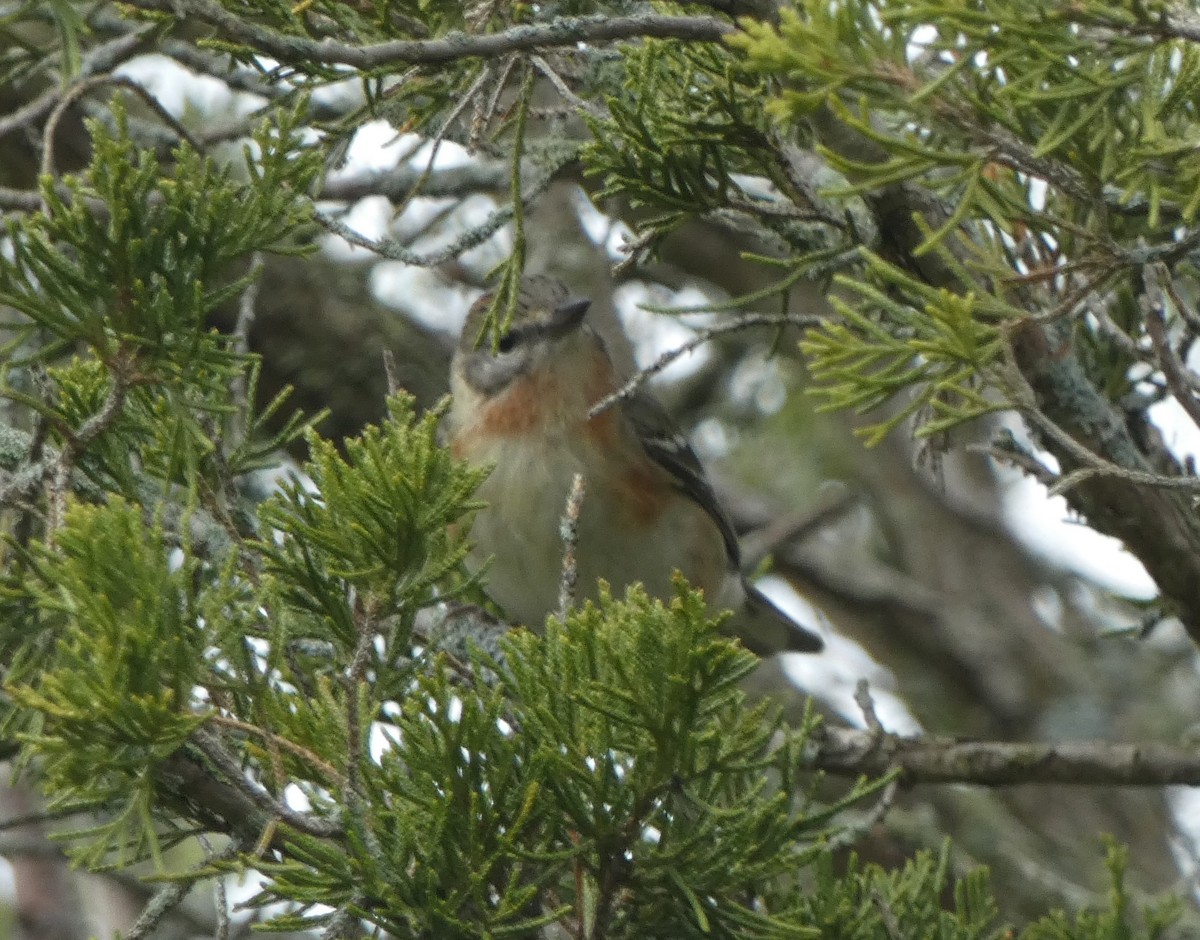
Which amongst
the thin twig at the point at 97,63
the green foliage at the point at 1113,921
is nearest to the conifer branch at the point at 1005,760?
the green foliage at the point at 1113,921

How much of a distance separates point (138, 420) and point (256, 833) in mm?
799

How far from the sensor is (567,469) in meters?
5.59

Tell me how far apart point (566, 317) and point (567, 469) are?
591mm

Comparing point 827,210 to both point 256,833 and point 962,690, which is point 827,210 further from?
point 962,690

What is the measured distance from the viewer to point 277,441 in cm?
296

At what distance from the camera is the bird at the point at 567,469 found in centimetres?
545

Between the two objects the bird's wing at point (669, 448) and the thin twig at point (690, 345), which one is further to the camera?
the bird's wing at point (669, 448)

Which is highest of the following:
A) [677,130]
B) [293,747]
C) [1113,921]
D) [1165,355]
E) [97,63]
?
[97,63]

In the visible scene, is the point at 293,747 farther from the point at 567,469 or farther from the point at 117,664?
the point at 567,469

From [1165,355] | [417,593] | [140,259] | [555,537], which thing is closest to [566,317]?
[555,537]

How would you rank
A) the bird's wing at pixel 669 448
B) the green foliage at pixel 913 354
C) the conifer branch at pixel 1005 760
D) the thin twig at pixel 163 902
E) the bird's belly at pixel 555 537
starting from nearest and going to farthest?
the thin twig at pixel 163 902
the green foliage at pixel 913 354
the conifer branch at pixel 1005 760
the bird's belly at pixel 555 537
the bird's wing at pixel 669 448

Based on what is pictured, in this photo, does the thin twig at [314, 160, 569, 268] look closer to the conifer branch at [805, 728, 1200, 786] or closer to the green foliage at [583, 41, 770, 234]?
the green foliage at [583, 41, 770, 234]

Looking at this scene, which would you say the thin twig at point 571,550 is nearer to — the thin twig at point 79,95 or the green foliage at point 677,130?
the green foliage at point 677,130

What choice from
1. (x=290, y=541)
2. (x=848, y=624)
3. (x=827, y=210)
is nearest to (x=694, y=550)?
(x=848, y=624)
